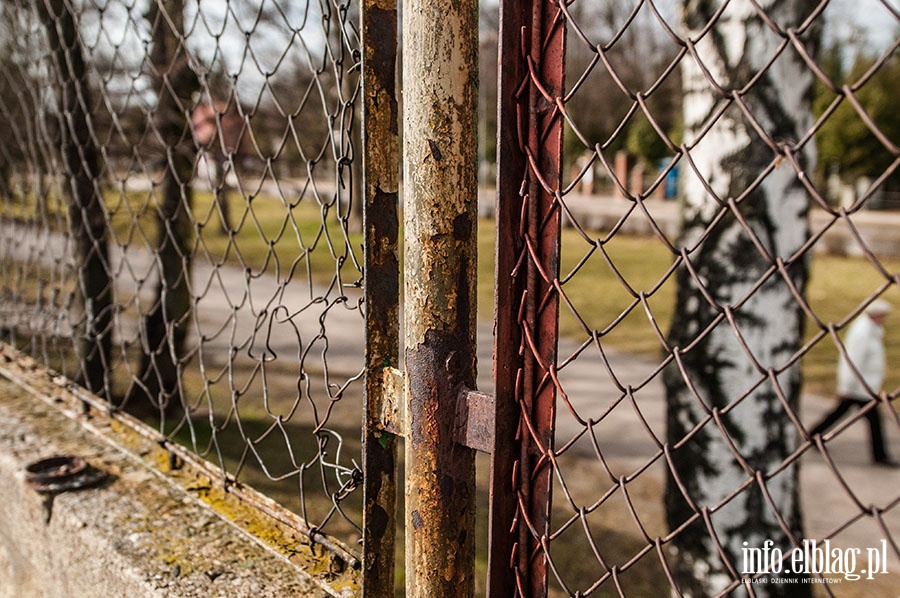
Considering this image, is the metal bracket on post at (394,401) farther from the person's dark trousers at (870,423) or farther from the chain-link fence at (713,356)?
the person's dark trousers at (870,423)

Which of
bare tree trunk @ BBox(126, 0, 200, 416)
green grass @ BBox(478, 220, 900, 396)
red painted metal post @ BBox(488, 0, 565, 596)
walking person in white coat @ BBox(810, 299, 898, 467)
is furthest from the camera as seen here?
green grass @ BBox(478, 220, 900, 396)

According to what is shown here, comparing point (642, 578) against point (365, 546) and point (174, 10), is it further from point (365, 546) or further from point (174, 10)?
point (174, 10)

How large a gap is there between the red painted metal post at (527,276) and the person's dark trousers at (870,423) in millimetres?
5628

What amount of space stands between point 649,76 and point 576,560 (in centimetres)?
2843

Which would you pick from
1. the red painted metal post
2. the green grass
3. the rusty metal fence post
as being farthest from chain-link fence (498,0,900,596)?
the rusty metal fence post

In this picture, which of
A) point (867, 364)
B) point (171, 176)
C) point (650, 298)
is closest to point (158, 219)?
point (171, 176)

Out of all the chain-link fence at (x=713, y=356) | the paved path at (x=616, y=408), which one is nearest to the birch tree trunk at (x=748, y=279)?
the chain-link fence at (x=713, y=356)

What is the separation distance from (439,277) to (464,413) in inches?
8.9

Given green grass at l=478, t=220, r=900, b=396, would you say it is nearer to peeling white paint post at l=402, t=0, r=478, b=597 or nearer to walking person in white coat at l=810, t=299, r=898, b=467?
walking person in white coat at l=810, t=299, r=898, b=467

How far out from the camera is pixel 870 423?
632 cm

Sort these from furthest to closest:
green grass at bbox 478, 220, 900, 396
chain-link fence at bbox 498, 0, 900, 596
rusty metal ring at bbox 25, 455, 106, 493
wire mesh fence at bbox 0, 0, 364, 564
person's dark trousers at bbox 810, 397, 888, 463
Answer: green grass at bbox 478, 220, 900, 396 → person's dark trousers at bbox 810, 397, 888, 463 → wire mesh fence at bbox 0, 0, 364, 564 → rusty metal ring at bbox 25, 455, 106, 493 → chain-link fence at bbox 498, 0, 900, 596

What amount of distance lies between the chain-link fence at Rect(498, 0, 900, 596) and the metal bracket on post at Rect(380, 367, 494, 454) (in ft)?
0.19

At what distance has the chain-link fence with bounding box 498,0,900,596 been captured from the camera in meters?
1.01

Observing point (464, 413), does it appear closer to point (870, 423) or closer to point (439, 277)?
point (439, 277)
